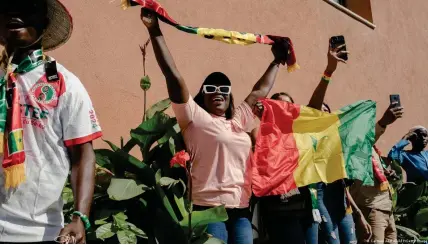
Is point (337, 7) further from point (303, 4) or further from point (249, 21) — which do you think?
point (249, 21)

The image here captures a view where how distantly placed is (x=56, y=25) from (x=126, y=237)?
1.31 metres

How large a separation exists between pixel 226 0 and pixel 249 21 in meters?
0.40

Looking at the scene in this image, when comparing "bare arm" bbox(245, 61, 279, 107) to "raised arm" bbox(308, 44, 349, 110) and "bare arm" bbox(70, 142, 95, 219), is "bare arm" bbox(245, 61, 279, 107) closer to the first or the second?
"raised arm" bbox(308, 44, 349, 110)

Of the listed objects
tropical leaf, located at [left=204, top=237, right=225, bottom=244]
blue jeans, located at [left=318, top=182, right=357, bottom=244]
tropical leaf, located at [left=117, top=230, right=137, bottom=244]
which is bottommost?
blue jeans, located at [left=318, top=182, right=357, bottom=244]

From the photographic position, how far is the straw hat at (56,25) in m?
2.38

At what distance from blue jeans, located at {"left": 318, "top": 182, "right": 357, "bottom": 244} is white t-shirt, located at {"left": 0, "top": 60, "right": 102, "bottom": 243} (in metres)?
2.41

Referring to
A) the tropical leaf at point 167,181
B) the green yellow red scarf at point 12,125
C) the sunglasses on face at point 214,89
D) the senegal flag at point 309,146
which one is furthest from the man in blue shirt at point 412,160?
the green yellow red scarf at point 12,125

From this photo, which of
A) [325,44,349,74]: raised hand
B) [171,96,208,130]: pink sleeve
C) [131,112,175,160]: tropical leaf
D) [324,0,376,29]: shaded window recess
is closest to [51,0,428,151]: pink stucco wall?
[324,0,376,29]: shaded window recess

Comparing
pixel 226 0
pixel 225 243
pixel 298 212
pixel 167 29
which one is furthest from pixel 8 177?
pixel 226 0

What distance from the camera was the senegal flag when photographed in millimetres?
3830

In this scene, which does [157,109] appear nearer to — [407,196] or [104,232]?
[104,232]

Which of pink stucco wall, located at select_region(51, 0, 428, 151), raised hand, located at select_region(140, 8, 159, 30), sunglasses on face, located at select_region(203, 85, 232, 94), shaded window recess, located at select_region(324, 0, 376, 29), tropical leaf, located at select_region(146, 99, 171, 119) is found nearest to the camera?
raised hand, located at select_region(140, 8, 159, 30)

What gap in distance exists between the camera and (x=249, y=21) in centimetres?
634

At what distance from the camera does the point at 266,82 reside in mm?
3902
